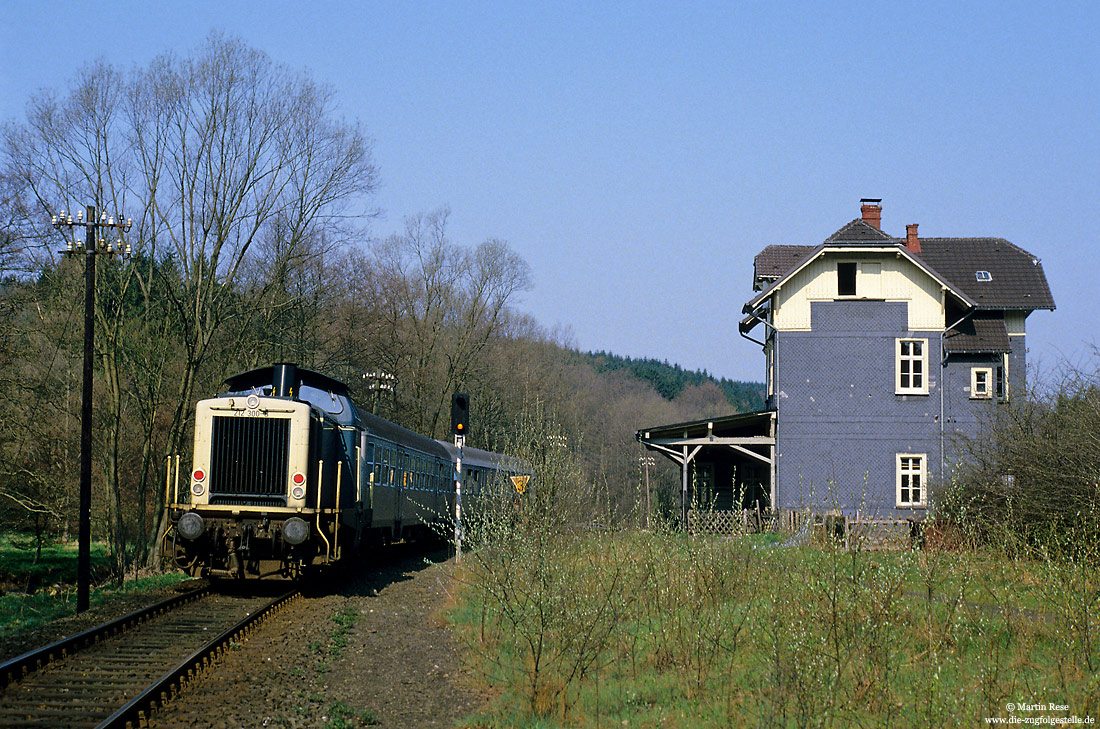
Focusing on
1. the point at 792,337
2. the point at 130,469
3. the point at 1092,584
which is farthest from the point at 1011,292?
the point at 130,469

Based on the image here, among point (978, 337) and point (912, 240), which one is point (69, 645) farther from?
point (912, 240)

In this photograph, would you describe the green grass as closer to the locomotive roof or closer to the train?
the locomotive roof

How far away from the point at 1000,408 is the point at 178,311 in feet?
71.3

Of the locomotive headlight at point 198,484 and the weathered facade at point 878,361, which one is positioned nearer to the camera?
the locomotive headlight at point 198,484

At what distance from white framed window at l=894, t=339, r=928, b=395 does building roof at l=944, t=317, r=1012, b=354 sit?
0.76 m

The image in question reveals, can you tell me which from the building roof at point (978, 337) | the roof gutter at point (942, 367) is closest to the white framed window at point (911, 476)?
the roof gutter at point (942, 367)

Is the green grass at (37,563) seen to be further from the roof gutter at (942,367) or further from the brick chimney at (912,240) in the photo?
the brick chimney at (912,240)

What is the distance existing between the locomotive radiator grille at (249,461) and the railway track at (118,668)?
7.73ft

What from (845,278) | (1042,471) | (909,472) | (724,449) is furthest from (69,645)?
(724,449)

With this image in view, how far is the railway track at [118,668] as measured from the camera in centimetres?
770

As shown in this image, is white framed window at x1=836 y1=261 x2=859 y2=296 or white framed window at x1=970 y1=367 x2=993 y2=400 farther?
white framed window at x1=836 y1=261 x2=859 y2=296

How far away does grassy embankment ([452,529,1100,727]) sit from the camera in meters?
7.25

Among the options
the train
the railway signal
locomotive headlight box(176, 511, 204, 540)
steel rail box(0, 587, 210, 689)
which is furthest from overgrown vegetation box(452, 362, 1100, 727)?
the railway signal

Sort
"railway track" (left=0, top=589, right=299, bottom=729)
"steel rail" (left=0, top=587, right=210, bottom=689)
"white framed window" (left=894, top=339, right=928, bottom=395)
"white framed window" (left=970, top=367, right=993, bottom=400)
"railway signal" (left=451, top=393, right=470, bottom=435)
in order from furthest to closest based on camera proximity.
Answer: "white framed window" (left=894, top=339, right=928, bottom=395)
"white framed window" (left=970, top=367, right=993, bottom=400)
"railway signal" (left=451, top=393, right=470, bottom=435)
"steel rail" (left=0, top=587, right=210, bottom=689)
"railway track" (left=0, top=589, right=299, bottom=729)
